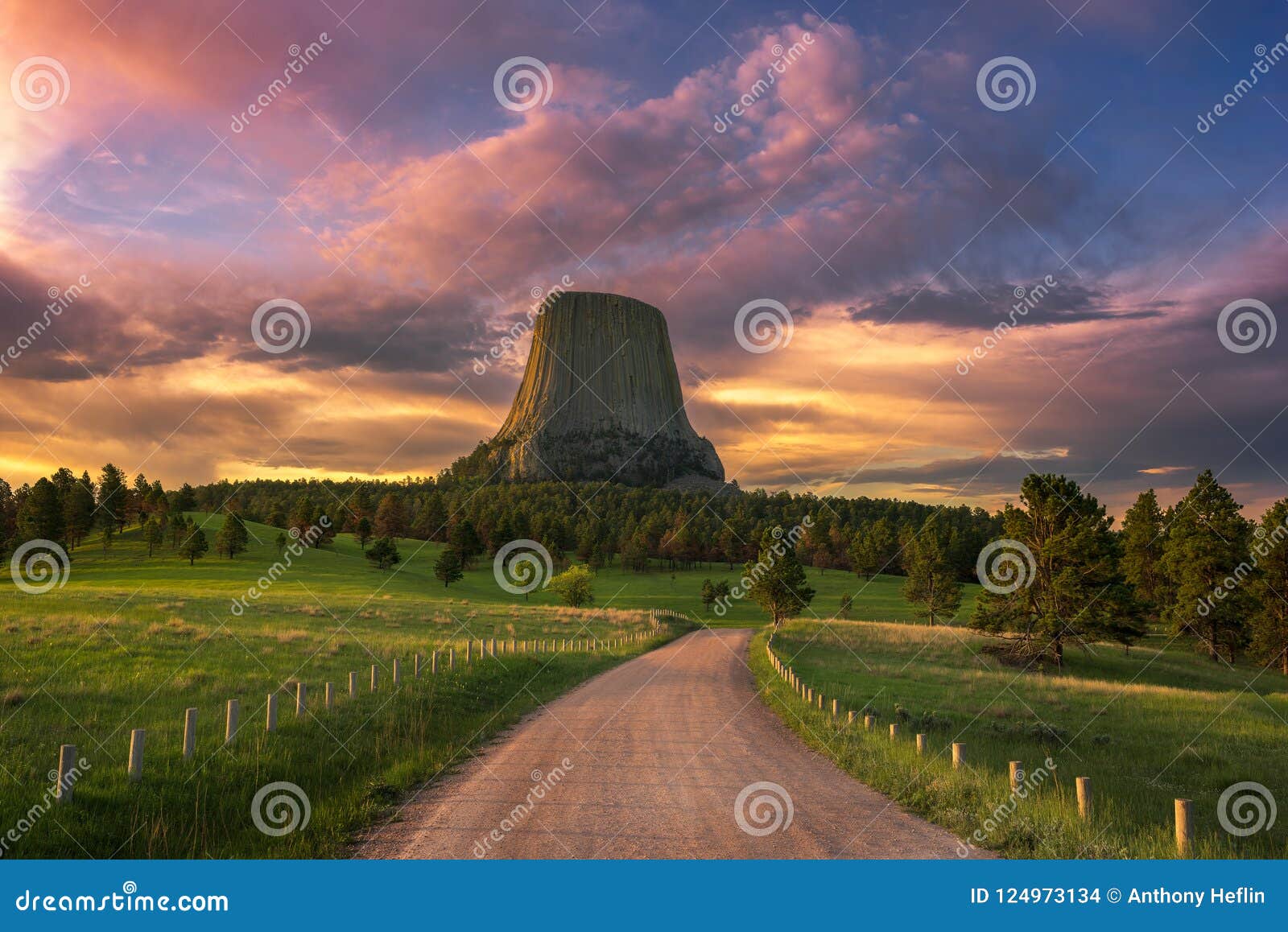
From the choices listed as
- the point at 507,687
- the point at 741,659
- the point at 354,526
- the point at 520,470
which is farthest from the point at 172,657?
the point at 520,470

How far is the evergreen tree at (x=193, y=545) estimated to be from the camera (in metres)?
84.4

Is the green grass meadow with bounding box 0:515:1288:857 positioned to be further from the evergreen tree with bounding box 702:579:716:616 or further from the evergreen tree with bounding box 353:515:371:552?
the evergreen tree with bounding box 353:515:371:552

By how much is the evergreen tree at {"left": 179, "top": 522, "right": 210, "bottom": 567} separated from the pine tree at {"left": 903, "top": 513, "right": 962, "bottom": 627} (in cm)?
8278

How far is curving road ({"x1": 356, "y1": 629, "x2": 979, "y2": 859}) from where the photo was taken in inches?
320

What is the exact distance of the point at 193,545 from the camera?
282ft

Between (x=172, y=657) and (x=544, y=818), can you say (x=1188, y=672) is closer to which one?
(x=544, y=818)

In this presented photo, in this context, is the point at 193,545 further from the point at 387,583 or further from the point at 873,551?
the point at 873,551

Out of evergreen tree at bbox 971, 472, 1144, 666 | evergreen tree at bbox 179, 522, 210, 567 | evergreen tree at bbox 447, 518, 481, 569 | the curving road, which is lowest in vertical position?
the curving road

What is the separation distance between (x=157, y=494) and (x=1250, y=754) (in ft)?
430

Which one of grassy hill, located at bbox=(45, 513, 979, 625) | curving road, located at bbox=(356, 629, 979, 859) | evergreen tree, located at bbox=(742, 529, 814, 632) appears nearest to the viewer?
curving road, located at bbox=(356, 629, 979, 859)

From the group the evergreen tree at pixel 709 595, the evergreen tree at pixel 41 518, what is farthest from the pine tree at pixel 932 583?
the evergreen tree at pixel 41 518

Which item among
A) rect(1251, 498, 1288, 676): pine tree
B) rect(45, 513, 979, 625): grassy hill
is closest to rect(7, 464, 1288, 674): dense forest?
rect(1251, 498, 1288, 676): pine tree

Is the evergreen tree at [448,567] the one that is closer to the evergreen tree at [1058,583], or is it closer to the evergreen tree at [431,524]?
the evergreen tree at [431,524]

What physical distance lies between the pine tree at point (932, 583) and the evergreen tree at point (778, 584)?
56.3ft
